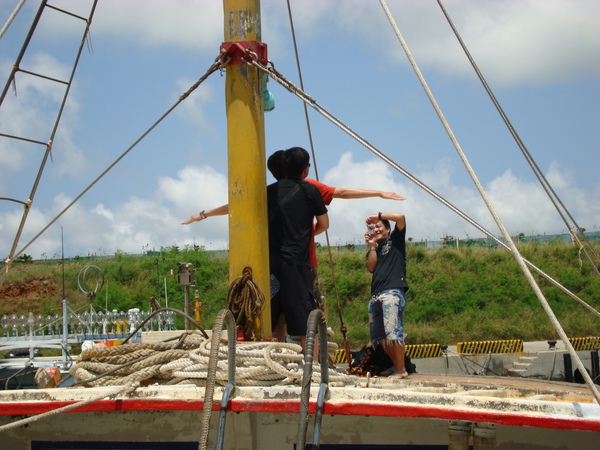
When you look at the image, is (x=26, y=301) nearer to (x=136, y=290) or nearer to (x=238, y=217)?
(x=136, y=290)

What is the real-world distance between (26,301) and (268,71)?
916 inches

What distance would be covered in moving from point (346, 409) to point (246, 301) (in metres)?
1.18

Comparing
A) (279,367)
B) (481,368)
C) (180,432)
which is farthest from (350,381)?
(481,368)

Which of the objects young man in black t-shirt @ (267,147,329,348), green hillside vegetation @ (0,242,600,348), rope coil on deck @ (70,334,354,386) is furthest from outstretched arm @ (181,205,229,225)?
green hillside vegetation @ (0,242,600,348)

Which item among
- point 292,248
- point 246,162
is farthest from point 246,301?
point 246,162

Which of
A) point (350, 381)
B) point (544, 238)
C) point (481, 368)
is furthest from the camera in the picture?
point (544, 238)

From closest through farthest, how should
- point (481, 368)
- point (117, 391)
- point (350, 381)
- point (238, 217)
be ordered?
point (117, 391)
point (350, 381)
point (238, 217)
point (481, 368)

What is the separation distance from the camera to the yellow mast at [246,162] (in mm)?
4137

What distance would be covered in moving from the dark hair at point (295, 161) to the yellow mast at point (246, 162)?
0.35 meters

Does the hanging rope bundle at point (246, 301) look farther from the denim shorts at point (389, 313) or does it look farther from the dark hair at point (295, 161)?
the denim shorts at point (389, 313)

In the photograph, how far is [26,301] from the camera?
82.7ft

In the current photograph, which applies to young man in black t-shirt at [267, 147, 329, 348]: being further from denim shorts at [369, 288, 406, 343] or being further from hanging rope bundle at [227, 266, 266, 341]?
denim shorts at [369, 288, 406, 343]

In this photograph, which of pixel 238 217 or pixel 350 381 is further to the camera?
pixel 238 217

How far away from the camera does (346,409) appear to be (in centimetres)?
297
